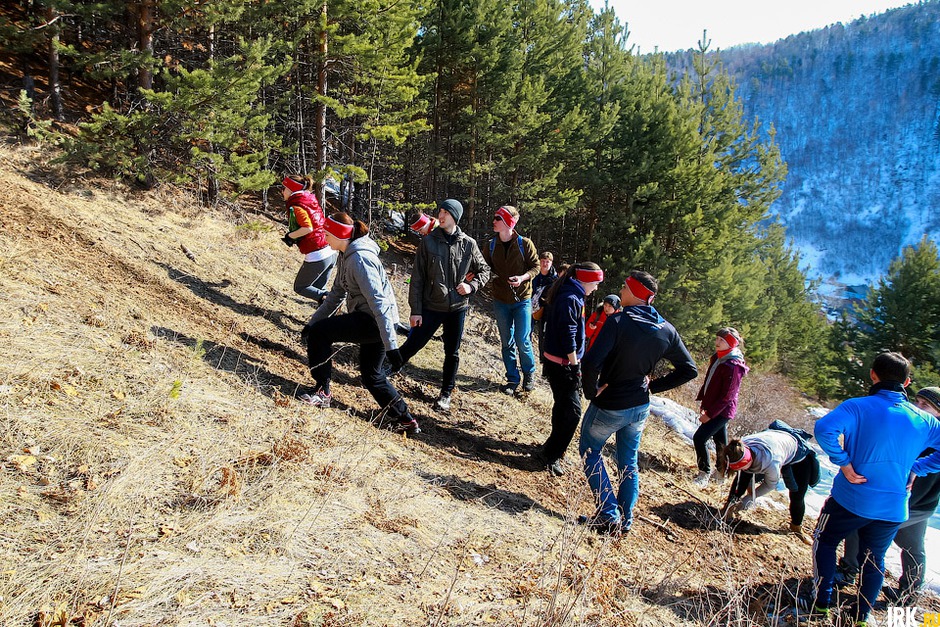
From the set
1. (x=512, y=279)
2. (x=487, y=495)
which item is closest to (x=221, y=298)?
Answer: (x=512, y=279)

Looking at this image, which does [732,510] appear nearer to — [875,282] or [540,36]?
[540,36]

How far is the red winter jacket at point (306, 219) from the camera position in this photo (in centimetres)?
600

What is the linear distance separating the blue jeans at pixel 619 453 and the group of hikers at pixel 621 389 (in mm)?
12

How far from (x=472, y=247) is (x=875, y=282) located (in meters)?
123

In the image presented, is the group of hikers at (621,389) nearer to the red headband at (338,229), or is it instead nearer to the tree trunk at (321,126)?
the red headband at (338,229)

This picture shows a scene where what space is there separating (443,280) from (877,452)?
3.77 m

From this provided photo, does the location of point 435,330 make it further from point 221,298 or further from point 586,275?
point 221,298

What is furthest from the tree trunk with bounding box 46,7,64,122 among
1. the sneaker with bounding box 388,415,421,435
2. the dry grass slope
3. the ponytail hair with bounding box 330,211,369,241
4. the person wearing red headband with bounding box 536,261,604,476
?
the person wearing red headband with bounding box 536,261,604,476

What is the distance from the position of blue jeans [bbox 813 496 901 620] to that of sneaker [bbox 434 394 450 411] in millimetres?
3589

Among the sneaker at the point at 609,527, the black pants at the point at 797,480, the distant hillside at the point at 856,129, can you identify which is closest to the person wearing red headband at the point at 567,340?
the sneaker at the point at 609,527

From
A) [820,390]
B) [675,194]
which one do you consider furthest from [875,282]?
[675,194]

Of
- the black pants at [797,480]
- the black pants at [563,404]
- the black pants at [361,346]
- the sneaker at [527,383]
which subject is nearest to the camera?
the black pants at [361,346]

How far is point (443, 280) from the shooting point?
17.6 ft

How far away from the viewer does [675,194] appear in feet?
55.5
